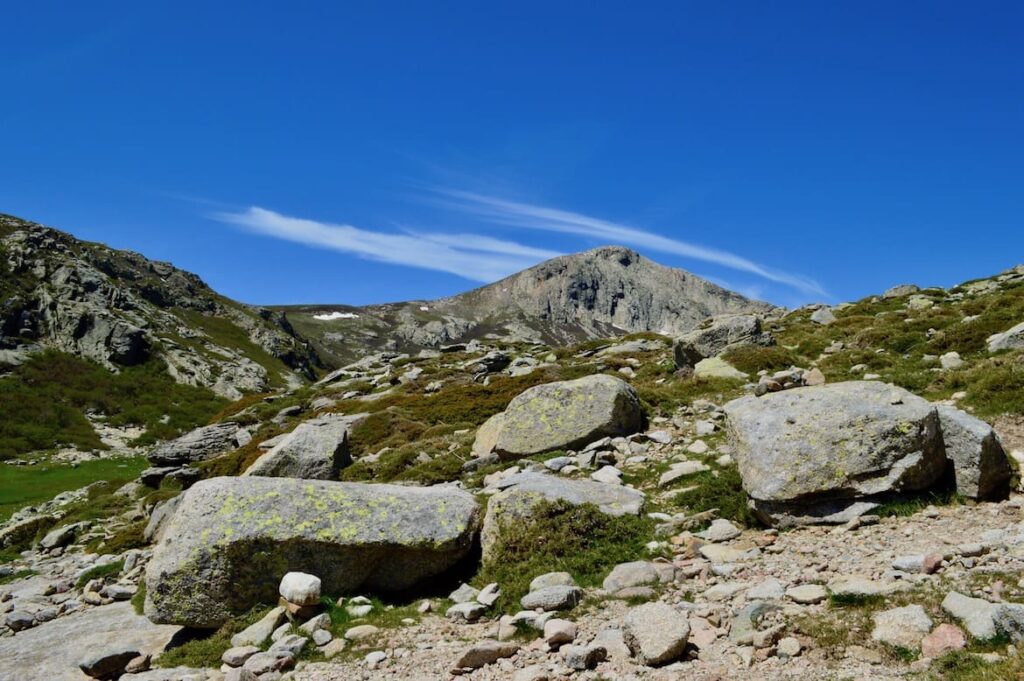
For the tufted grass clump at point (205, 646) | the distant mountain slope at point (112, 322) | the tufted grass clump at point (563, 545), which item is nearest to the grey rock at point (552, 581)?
the tufted grass clump at point (563, 545)

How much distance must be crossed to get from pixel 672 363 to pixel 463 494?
→ 63.6ft

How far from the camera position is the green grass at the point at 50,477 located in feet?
114

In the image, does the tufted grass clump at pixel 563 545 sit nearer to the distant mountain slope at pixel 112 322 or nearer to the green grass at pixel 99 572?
the green grass at pixel 99 572

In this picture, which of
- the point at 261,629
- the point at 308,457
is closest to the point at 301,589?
the point at 261,629

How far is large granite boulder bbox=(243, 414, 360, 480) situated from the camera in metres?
19.8

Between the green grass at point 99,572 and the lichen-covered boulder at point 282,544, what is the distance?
7.37 meters

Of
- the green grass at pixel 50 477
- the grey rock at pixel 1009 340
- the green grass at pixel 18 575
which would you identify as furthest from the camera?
the green grass at pixel 50 477

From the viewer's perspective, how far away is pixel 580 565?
34.5 feet

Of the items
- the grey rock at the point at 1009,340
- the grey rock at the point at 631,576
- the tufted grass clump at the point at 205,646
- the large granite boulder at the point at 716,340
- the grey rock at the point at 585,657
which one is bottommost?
the tufted grass clump at the point at 205,646

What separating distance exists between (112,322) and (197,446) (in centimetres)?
8195

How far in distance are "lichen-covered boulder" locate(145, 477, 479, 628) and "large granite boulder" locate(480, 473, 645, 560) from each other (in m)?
0.49

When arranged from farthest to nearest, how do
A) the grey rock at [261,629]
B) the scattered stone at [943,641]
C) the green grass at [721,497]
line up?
1. the green grass at [721,497]
2. the grey rock at [261,629]
3. the scattered stone at [943,641]

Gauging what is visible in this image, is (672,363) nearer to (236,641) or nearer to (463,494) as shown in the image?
(463,494)

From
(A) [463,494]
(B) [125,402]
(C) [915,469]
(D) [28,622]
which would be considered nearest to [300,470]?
(D) [28,622]
